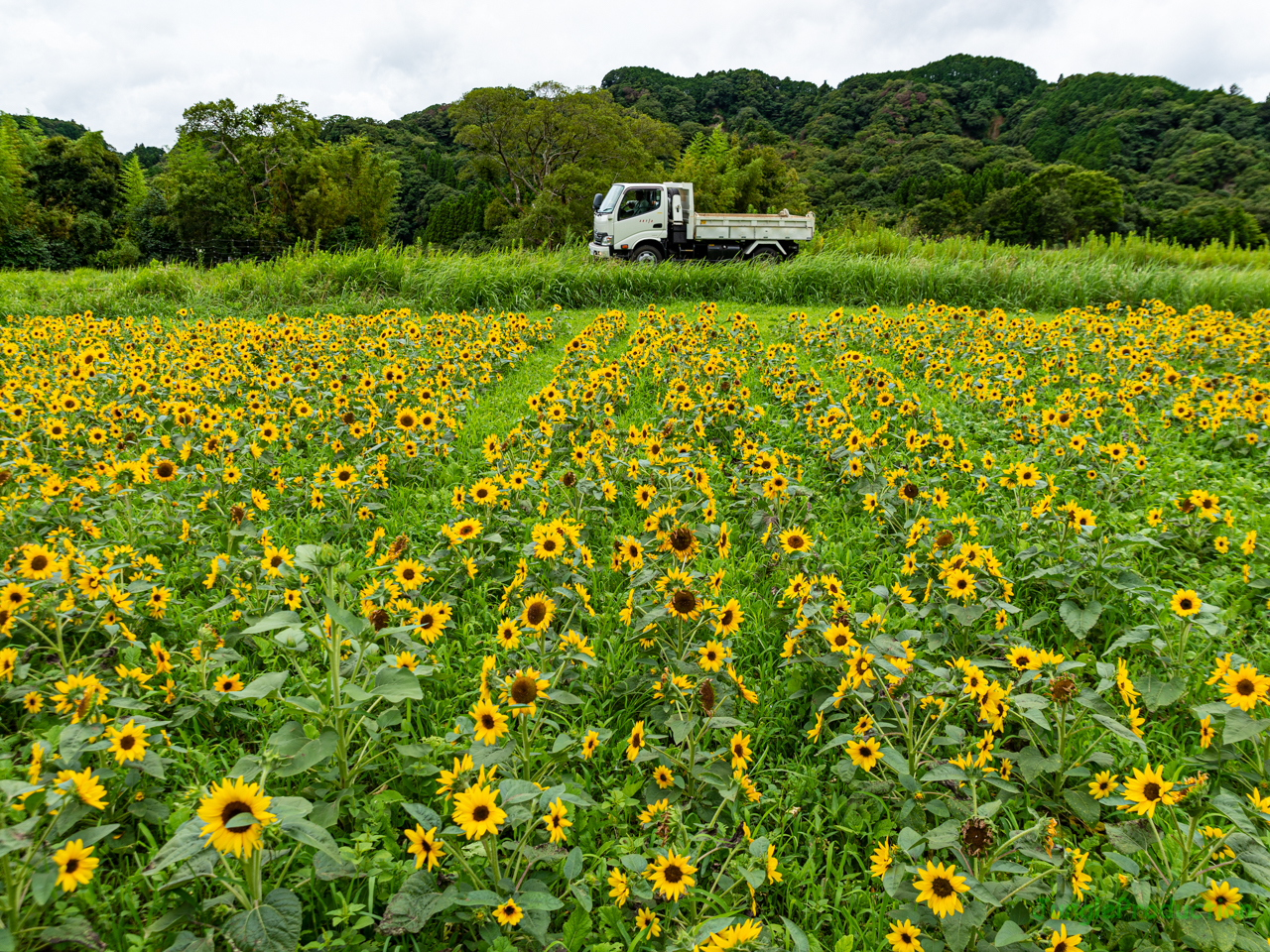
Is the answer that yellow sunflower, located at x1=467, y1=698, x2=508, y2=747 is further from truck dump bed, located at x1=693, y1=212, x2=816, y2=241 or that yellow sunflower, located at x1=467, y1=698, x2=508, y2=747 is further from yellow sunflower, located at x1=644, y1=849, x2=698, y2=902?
truck dump bed, located at x1=693, y1=212, x2=816, y2=241

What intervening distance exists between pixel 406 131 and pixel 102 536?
6411 cm

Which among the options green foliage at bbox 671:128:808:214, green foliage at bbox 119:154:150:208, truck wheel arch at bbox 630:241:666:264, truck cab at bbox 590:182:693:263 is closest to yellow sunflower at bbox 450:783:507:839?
truck wheel arch at bbox 630:241:666:264

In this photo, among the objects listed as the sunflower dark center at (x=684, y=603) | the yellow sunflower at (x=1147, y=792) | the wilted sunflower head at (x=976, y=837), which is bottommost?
the wilted sunflower head at (x=976, y=837)

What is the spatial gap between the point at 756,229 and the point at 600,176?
17.2 metres

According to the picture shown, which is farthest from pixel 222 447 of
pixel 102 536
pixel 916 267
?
pixel 916 267

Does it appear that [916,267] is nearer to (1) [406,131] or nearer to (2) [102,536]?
(2) [102,536]

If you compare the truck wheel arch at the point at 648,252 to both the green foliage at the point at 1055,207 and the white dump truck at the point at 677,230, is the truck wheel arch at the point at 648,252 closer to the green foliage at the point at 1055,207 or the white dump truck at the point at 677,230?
the white dump truck at the point at 677,230

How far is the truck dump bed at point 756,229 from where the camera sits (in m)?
15.5

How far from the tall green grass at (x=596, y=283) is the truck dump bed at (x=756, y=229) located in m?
4.65

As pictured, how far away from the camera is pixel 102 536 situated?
2.52 m

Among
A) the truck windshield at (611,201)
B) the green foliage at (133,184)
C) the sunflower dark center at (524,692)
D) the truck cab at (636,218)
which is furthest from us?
the green foliage at (133,184)

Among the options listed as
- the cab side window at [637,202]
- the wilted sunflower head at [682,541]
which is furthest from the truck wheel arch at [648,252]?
the wilted sunflower head at [682,541]

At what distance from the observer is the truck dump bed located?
50.7ft

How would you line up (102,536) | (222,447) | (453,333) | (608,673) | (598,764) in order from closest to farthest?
(598,764), (608,673), (102,536), (222,447), (453,333)
